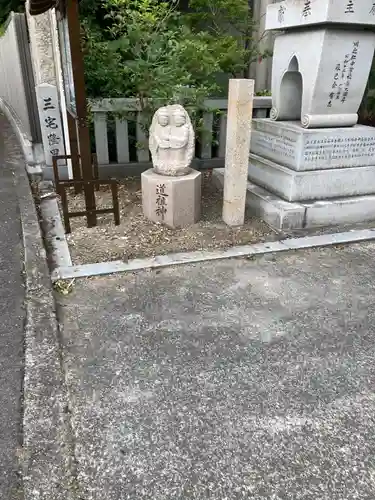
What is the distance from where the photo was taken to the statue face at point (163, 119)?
13.8ft

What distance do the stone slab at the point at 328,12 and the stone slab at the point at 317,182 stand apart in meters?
1.39

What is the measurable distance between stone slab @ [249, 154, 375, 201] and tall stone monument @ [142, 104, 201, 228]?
0.92 metres

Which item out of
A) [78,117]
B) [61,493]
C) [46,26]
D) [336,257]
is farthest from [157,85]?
[61,493]

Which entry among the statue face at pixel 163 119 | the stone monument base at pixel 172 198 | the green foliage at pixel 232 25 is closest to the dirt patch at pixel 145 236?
the stone monument base at pixel 172 198

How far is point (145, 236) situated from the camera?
4.15 metres

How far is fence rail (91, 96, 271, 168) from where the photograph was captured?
Result: 5.58 metres

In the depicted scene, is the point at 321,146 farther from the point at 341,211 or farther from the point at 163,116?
the point at 163,116

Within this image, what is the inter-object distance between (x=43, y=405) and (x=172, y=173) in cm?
270

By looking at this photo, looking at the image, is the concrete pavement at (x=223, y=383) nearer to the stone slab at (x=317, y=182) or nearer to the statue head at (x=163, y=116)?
the stone slab at (x=317, y=182)

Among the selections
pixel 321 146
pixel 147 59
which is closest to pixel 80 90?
pixel 147 59

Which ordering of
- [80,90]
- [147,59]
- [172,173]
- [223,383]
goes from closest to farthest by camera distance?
[223,383] → [80,90] → [172,173] → [147,59]

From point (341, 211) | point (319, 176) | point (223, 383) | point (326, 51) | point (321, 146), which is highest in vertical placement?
point (326, 51)

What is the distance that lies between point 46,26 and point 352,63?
3.73 metres

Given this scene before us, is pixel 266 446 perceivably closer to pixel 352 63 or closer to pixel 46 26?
pixel 352 63
